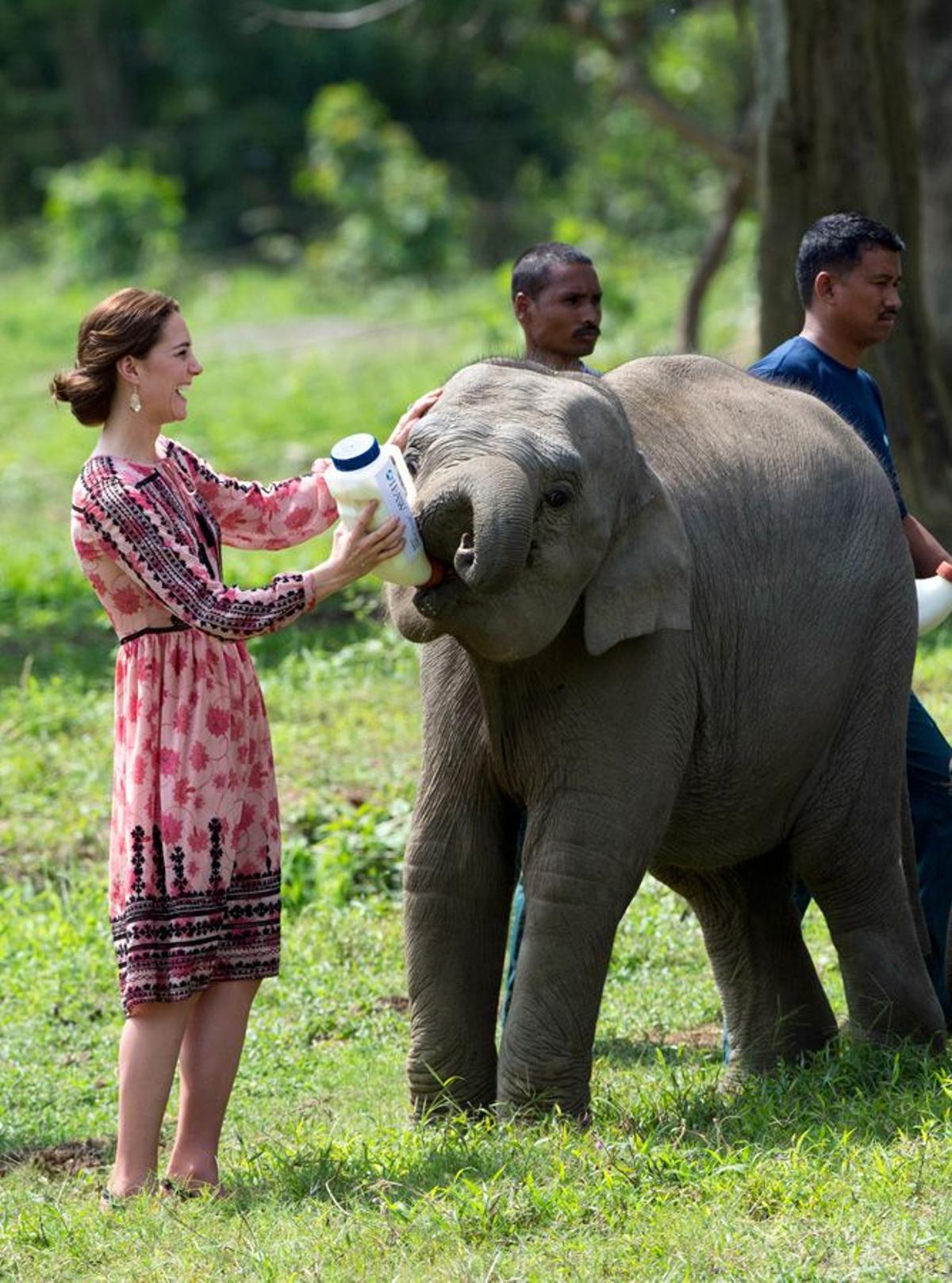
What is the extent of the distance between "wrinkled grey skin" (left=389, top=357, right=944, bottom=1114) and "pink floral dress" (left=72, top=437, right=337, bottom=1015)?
1.25 ft

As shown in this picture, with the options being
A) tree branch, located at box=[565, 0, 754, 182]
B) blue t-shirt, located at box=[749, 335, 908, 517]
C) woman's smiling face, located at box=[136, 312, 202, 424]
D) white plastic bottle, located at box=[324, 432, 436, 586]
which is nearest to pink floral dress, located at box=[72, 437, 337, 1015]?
woman's smiling face, located at box=[136, 312, 202, 424]

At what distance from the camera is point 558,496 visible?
14.7 ft

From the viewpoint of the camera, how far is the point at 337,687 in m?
9.80

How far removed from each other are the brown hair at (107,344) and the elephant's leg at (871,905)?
6.16ft

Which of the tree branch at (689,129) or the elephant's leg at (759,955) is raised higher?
the tree branch at (689,129)

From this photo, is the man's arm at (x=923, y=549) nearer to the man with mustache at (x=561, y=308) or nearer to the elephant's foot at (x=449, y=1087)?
the man with mustache at (x=561, y=308)

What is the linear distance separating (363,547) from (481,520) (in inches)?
10.6

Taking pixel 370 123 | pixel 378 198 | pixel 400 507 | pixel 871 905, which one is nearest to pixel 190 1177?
pixel 400 507

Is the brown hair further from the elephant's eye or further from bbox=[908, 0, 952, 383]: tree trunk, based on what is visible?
bbox=[908, 0, 952, 383]: tree trunk

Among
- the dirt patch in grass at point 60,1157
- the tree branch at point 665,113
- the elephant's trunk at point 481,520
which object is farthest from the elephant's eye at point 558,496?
the tree branch at point 665,113

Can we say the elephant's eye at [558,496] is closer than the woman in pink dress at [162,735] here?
Yes

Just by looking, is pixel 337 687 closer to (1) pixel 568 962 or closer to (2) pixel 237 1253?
(1) pixel 568 962

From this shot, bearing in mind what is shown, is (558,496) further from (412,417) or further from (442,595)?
(412,417)

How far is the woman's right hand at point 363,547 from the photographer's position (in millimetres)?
4336
